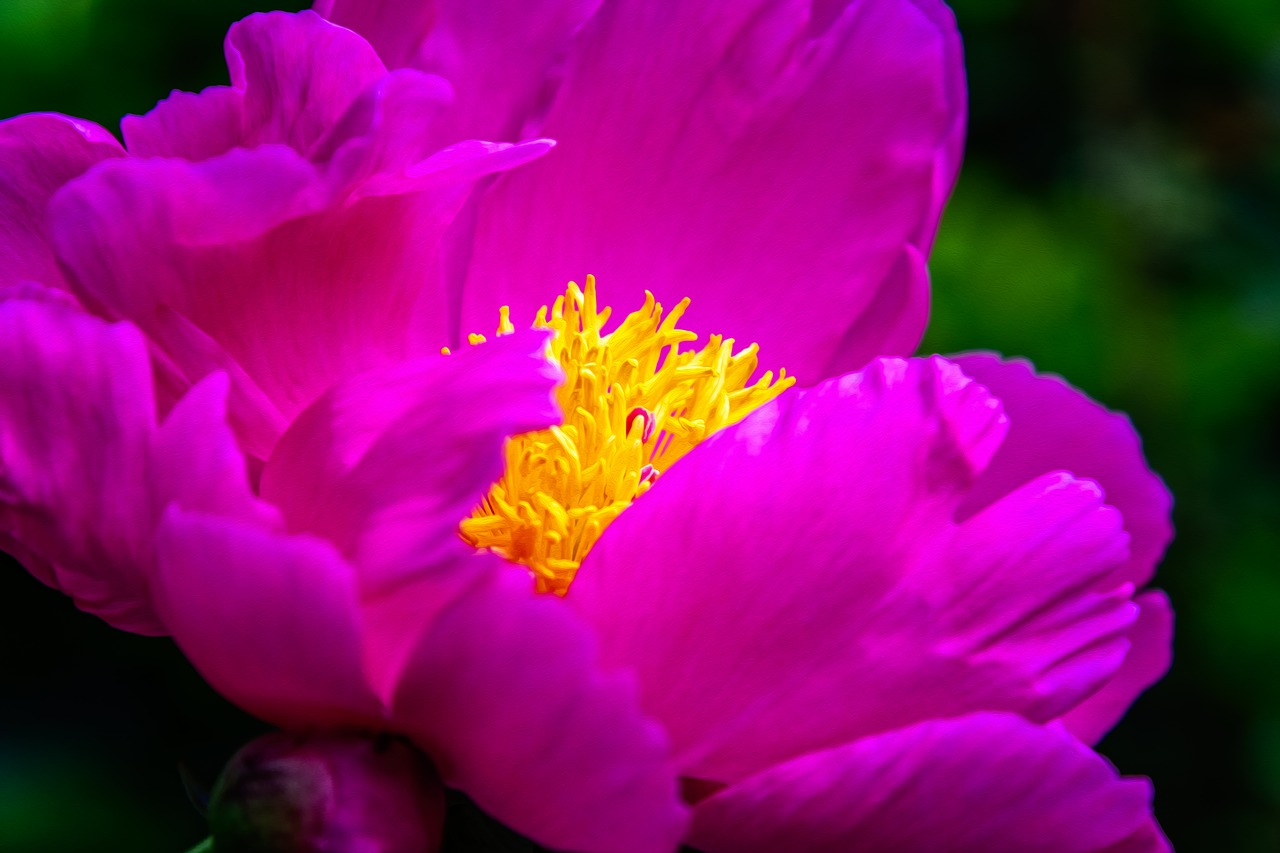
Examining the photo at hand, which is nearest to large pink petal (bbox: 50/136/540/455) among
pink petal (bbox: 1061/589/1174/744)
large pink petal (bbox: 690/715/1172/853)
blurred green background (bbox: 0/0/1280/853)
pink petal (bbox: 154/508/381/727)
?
pink petal (bbox: 154/508/381/727)

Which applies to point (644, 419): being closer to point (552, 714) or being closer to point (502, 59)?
point (502, 59)

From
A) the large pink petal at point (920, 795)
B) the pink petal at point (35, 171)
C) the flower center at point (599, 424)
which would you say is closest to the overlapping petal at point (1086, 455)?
the flower center at point (599, 424)

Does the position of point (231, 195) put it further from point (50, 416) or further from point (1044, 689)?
point (1044, 689)

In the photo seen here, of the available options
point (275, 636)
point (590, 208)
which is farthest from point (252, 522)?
point (590, 208)

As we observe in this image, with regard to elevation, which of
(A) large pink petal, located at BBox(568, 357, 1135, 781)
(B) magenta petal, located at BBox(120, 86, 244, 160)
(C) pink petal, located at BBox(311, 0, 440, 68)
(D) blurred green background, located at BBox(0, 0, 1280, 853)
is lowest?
(D) blurred green background, located at BBox(0, 0, 1280, 853)

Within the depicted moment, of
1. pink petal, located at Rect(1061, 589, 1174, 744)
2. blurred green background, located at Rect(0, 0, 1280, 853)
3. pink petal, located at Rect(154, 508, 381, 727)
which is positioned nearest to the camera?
pink petal, located at Rect(154, 508, 381, 727)

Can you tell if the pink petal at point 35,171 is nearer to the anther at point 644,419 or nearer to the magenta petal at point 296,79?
the magenta petal at point 296,79

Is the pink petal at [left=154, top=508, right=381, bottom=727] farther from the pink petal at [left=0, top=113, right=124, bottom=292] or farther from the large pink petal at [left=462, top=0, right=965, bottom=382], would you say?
the large pink petal at [left=462, top=0, right=965, bottom=382]
